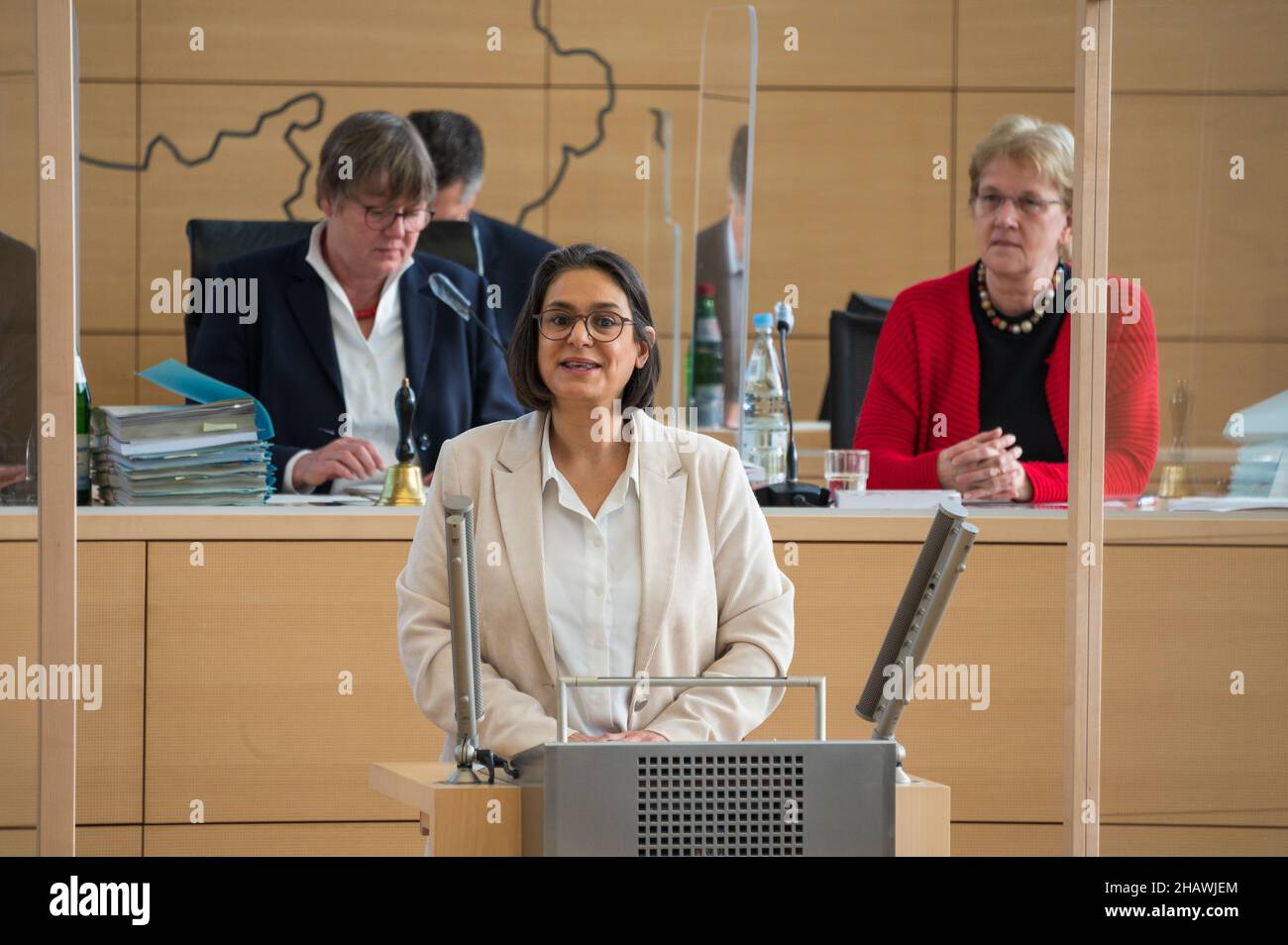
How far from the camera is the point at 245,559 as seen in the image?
2568 mm

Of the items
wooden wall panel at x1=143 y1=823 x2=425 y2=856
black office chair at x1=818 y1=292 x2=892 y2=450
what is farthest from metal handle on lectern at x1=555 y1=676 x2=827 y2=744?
black office chair at x1=818 y1=292 x2=892 y2=450

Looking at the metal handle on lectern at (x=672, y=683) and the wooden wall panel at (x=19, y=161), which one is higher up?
the wooden wall panel at (x=19, y=161)

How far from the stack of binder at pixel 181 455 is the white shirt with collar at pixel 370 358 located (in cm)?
61

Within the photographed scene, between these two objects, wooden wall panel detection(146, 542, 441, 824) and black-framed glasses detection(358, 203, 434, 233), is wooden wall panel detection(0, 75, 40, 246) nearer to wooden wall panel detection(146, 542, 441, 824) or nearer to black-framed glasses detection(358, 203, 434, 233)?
wooden wall panel detection(146, 542, 441, 824)

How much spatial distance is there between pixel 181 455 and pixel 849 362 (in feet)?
4.98

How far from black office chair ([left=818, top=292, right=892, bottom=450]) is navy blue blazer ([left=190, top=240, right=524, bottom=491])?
76cm

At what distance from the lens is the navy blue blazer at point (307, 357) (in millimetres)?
3250

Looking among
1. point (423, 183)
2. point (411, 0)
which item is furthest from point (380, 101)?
point (423, 183)

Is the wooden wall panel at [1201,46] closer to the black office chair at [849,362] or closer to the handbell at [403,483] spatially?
the handbell at [403,483]

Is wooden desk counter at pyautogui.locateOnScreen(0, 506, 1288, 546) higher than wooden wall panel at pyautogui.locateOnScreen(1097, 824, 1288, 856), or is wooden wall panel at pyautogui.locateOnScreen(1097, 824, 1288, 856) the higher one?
wooden desk counter at pyautogui.locateOnScreen(0, 506, 1288, 546)

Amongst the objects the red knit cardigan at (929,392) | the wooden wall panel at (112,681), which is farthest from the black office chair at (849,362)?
the wooden wall panel at (112,681)

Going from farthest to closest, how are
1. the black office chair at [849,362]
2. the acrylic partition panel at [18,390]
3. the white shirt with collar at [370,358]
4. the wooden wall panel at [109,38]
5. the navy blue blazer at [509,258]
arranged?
the wooden wall panel at [109,38], the navy blue blazer at [509,258], the black office chair at [849,362], the white shirt with collar at [370,358], the acrylic partition panel at [18,390]

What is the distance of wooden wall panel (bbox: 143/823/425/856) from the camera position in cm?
253
